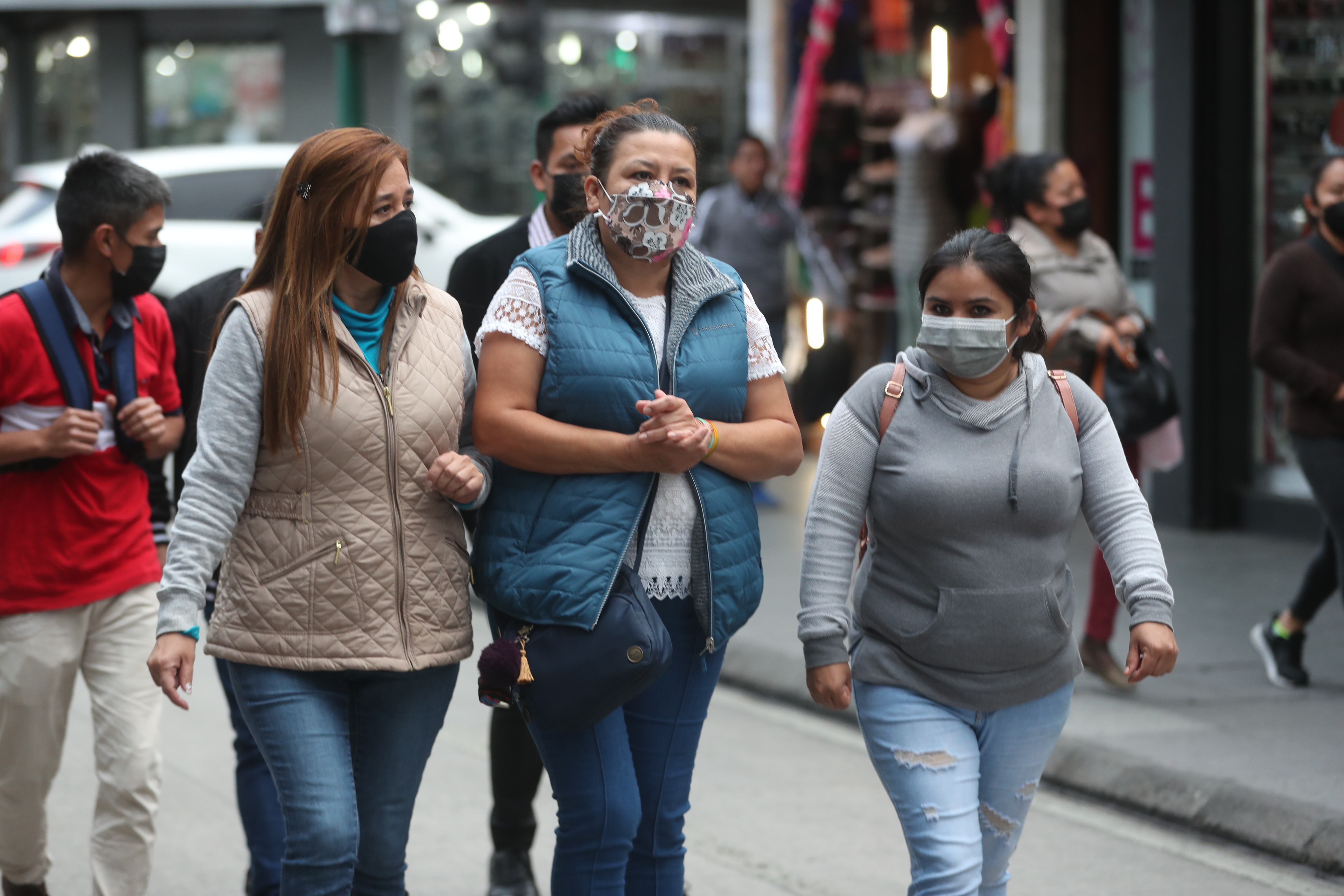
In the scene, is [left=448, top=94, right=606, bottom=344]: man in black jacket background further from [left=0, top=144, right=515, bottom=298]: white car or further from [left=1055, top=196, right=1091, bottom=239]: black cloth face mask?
[left=0, top=144, right=515, bottom=298]: white car

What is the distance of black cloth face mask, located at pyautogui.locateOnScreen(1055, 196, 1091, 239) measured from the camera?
651 cm

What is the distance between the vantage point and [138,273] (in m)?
4.32

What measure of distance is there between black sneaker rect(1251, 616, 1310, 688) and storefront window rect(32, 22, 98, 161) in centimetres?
1783

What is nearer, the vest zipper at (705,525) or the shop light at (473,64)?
the vest zipper at (705,525)

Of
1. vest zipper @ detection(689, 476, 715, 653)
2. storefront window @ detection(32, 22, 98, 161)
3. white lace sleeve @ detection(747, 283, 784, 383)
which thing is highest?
storefront window @ detection(32, 22, 98, 161)

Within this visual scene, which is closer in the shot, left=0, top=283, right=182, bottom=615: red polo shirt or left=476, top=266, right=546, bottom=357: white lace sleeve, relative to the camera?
left=476, top=266, right=546, bottom=357: white lace sleeve

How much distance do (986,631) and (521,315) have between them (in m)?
1.08

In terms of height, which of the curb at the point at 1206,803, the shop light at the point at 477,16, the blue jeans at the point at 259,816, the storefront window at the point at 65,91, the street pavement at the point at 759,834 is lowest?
the street pavement at the point at 759,834

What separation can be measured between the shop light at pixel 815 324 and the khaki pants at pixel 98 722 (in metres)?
2.43

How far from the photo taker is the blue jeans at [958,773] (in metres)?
3.36

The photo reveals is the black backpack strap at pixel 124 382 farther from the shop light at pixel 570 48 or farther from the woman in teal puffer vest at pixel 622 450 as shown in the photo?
the shop light at pixel 570 48

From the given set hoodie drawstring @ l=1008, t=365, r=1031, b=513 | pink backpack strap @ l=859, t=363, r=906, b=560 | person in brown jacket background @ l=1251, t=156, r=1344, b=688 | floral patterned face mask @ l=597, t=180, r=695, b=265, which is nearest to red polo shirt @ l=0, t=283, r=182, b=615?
floral patterned face mask @ l=597, t=180, r=695, b=265

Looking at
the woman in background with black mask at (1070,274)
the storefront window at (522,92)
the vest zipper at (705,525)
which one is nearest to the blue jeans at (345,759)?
the vest zipper at (705,525)

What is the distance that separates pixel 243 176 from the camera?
13141 millimetres
